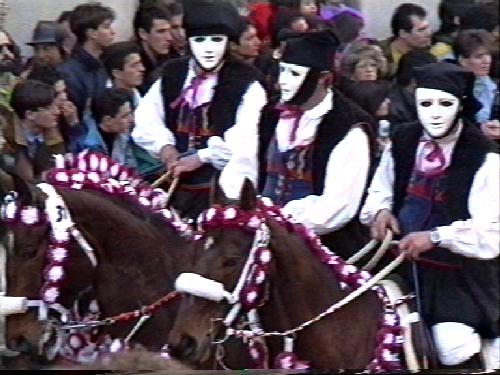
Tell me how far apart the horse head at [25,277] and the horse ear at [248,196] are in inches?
18.0

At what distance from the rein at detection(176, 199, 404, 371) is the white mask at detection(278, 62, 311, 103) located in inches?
11.1

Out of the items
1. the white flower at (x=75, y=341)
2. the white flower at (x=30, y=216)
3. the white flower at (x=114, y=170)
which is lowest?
the white flower at (x=75, y=341)

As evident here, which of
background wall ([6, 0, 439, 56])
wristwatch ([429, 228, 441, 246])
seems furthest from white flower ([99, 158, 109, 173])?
wristwatch ([429, 228, 441, 246])

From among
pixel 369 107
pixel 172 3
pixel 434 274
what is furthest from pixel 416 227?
pixel 172 3

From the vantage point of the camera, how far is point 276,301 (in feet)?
9.66

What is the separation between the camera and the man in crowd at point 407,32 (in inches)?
125

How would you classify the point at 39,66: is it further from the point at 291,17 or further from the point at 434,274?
the point at 434,274

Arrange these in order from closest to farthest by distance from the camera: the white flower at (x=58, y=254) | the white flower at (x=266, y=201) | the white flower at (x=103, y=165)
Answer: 1. the white flower at (x=266, y=201)
2. the white flower at (x=58, y=254)
3. the white flower at (x=103, y=165)

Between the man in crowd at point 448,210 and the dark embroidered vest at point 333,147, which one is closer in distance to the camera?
the man in crowd at point 448,210

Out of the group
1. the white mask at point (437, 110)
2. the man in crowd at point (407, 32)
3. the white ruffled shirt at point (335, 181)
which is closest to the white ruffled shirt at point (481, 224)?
the white mask at point (437, 110)

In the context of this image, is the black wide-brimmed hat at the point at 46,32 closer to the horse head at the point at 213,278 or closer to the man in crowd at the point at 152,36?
the man in crowd at the point at 152,36

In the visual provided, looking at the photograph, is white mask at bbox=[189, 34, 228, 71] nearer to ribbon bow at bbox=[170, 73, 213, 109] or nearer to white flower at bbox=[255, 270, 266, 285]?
ribbon bow at bbox=[170, 73, 213, 109]

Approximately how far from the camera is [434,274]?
122 inches

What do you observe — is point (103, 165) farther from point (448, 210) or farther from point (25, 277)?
point (448, 210)
